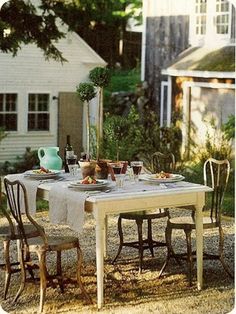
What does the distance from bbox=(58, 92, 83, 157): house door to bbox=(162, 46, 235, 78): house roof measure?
2180 mm

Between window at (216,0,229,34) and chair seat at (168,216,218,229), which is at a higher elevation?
window at (216,0,229,34)

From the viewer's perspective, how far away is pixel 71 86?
1506cm

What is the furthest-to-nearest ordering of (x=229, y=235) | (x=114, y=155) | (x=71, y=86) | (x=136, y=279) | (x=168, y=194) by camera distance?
1. (x=71, y=86)
2. (x=114, y=155)
3. (x=229, y=235)
4. (x=136, y=279)
5. (x=168, y=194)

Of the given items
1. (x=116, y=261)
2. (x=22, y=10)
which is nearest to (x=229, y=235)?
(x=116, y=261)

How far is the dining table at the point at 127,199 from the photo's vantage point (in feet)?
15.9

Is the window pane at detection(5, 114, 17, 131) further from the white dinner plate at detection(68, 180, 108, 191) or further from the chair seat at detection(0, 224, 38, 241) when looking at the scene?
the white dinner plate at detection(68, 180, 108, 191)

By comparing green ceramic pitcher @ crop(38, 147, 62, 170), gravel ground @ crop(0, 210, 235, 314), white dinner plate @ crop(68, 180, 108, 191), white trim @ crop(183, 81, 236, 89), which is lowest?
gravel ground @ crop(0, 210, 235, 314)

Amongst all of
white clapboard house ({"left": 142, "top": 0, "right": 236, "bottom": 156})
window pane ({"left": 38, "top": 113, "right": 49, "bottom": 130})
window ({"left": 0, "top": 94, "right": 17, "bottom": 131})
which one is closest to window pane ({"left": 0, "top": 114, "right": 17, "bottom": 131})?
window ({"left": 0, "top": 94, "right": 17, "bottom": 131})

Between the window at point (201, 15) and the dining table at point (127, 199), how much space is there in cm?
867

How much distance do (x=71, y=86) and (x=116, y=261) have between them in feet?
29.8

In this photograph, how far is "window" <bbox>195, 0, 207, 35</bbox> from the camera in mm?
13750

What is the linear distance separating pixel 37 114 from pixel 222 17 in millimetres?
4155

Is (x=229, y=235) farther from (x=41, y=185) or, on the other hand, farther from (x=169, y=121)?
(x=169, y=121)

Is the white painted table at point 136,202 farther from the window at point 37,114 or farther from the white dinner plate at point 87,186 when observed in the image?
the window at point 37,114
